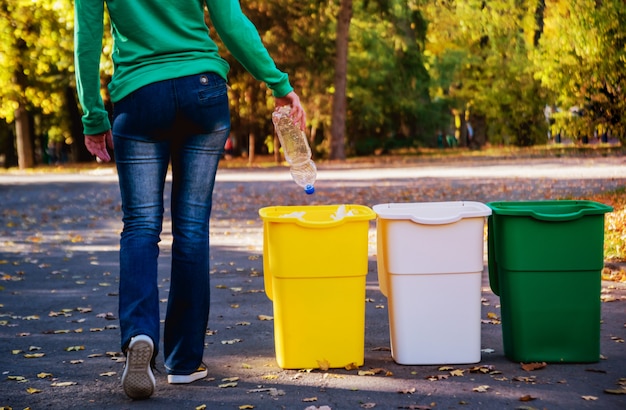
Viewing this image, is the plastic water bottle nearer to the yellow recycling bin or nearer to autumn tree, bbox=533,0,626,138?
the yellow recycling bin

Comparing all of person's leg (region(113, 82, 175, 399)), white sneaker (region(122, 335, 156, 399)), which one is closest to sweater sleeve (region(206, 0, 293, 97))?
person's leg (region(113, 82, 175, 399))

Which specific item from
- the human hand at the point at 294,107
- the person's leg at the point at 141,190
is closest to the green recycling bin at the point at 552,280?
the human hand at the point at 294,107

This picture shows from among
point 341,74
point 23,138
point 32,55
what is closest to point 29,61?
point 32,55

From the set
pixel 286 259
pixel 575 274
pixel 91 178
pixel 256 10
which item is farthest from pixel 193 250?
pixel 256 10

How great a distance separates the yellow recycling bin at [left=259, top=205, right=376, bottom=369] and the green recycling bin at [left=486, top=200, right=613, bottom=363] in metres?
0.74

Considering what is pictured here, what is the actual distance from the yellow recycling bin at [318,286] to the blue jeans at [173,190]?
0.40 m

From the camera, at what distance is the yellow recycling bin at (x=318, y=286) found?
4.66m

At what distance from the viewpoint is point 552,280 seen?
15.6ft

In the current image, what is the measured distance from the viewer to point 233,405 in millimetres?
4188

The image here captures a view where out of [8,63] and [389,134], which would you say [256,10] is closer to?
[8,63]

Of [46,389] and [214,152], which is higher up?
[214,152]

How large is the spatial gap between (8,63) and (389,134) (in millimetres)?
18311

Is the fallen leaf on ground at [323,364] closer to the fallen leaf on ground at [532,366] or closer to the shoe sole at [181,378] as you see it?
the shoe sole at [181,378]

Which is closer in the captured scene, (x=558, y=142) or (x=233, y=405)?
(x=233, y=405)
